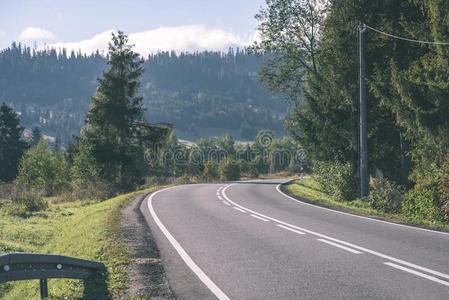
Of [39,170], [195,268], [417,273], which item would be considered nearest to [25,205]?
[195,268]

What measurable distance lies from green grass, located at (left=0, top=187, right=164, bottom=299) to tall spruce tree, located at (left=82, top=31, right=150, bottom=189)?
20.5 meters

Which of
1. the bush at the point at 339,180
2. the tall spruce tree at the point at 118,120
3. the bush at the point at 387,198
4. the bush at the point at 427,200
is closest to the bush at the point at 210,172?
the tall spruce tree at the point at 118,120

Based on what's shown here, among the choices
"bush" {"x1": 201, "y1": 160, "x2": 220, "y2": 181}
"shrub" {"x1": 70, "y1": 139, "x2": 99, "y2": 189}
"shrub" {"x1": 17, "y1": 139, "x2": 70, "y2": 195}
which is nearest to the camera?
"shrub" {"x1": 70, "y1": 139, "x2": 99, "y2": 189}

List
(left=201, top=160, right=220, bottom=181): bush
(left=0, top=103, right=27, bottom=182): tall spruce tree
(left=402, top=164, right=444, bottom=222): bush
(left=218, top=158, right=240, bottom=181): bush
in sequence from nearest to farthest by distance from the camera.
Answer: (left=402, top=164, right=444, bottom=222): bush
(left=201, top=160, right=220, bottom=181): bush
(left=218, top=158, right=240, bottom=181): bush
(left=0, top=103, right=27, bottom=182): tall spruce tree

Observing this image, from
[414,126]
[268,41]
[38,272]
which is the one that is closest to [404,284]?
[38,272]

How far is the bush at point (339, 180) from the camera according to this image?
906 inches

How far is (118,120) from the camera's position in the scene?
44.4 m

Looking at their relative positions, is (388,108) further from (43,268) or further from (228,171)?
(228,171)

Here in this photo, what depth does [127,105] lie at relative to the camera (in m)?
45.5

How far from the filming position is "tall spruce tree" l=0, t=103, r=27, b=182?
196 feet

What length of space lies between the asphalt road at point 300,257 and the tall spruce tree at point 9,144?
49479 mm

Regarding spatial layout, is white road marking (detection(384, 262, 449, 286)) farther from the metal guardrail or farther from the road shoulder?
the metal guardrail

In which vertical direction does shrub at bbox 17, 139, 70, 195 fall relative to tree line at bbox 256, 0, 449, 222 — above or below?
below

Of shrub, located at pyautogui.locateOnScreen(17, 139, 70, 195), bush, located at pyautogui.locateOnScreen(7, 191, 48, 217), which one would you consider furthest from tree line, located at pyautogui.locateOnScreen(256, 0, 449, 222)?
shrub, located at pyautogui.locateOnScreen(17, 139, 70, 195)
